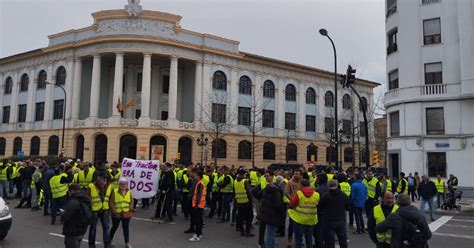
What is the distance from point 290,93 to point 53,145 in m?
29.0

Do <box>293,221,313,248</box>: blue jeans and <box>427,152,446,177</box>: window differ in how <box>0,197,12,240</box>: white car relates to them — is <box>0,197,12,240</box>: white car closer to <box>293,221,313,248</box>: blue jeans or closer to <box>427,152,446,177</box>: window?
<box>293,221,313,248</box>: blue jeans

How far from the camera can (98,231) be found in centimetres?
1121

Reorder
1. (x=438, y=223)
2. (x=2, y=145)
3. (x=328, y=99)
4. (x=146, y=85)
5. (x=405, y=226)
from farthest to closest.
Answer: (x=328, y=99)
(x=2, y=145)
(x=146, y=85)
(x=438, y=223)
(x=405, y=226)

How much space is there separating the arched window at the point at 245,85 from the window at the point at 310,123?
32.0 ft

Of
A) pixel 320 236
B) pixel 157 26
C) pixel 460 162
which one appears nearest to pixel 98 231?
pixel 320 236

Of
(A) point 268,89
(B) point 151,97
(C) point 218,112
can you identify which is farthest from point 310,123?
(B) point 151,97

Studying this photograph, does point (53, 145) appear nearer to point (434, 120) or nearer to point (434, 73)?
point (434, 120)

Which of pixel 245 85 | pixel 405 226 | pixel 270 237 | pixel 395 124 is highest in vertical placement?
pixel 245 85

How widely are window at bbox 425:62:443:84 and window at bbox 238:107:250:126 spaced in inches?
889

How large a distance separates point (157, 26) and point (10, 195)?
985 inches

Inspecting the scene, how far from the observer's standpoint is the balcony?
26062mm

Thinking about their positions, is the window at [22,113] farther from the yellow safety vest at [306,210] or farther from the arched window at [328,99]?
the yellow safety vest at [306,210]

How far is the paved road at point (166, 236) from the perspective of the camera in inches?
381

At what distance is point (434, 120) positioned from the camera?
88.0 ft
